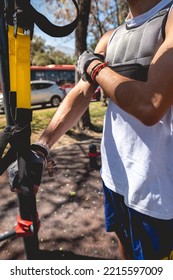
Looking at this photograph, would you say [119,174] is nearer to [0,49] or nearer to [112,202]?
[112,202]

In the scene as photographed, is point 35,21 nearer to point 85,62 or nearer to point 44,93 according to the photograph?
point 85,62

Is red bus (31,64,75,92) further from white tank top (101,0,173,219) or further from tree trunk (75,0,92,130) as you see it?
white tank top (101,0,173,219)

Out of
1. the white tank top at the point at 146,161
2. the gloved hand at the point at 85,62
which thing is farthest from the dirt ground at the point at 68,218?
the gloved hand at the point at 85,62

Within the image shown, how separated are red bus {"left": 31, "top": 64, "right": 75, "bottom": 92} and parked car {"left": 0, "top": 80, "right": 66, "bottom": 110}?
4.00 meters

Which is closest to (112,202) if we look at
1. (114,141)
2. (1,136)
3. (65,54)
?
(114,141)

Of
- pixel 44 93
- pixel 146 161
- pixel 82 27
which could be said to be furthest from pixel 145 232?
pixel 44 93

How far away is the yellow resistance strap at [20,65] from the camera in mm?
1071

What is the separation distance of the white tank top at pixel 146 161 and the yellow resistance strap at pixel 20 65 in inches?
22.5

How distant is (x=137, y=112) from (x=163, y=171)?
388mm

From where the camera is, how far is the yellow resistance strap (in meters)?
1.07

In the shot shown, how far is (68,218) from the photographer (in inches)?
119

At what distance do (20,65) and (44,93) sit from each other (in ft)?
48.1

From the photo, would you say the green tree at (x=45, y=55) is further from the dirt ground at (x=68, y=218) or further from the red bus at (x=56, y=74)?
the dirt ground at (x=68, y=218)

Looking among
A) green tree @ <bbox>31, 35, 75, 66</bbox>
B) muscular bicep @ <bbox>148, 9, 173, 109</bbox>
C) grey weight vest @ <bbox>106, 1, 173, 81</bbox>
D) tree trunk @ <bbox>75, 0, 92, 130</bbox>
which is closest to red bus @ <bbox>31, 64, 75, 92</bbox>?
tree trunk @ <bbox>75, 0, 92, 130</bbox>
